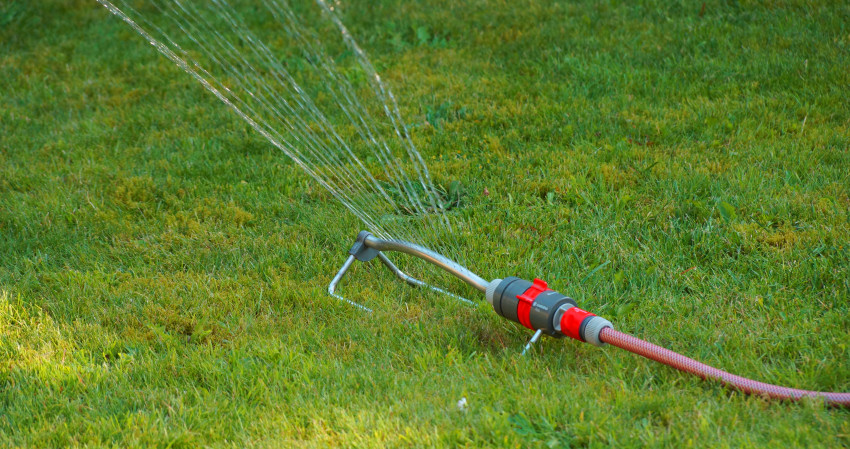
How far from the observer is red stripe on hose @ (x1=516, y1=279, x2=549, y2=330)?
98.3 inches

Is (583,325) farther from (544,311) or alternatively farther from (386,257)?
(386,257)

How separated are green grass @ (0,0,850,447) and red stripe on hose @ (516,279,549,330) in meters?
0.16

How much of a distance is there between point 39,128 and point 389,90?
8.10ft

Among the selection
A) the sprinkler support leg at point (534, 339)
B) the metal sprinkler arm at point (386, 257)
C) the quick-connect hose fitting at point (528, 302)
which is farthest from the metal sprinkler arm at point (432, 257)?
the sprinkler support leg at point (534, 339)

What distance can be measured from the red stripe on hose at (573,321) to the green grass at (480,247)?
0.13m

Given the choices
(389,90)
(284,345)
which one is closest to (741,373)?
(284,345)

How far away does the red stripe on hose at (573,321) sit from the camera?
2.43 metres

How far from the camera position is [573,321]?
243 cm

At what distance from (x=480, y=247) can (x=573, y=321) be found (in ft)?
3.26

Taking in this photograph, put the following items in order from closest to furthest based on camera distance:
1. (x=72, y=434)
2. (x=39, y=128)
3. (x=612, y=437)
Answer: (x=612, y=437), (x=72, y=434), (x=39, y=128)

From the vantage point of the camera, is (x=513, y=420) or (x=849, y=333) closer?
(x=513, y=420)

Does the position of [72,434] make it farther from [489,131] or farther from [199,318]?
[489,131]

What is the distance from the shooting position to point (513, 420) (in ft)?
7.26

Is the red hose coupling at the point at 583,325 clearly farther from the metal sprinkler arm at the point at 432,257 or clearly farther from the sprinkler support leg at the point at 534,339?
the metal sprinkler arm at the point at 432,257
